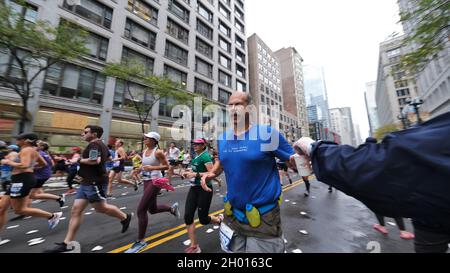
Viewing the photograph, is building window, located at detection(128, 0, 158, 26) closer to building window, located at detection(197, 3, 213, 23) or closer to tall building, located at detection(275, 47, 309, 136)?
building window, located at detection(197, 3, 213, 23)

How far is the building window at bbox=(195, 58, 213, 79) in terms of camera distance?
2914cm

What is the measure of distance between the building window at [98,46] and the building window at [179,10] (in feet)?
38.1

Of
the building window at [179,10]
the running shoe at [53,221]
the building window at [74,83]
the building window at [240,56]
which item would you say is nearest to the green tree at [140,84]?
the building window at [74,83]

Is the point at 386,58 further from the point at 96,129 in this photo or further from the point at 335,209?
Result: the point at 96,129

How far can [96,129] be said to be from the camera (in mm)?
4062

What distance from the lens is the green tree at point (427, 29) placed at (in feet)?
20.8

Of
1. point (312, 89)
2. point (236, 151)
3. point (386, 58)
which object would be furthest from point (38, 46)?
point (312, 89)

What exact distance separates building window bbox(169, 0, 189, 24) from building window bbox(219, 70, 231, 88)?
9821mm

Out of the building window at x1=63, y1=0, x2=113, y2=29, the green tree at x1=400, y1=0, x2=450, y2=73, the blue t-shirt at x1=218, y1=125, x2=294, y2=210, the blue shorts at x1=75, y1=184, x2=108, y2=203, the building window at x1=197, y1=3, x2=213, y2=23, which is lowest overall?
the blue shorts at x1=75, y1=184, x2=108, y2=203

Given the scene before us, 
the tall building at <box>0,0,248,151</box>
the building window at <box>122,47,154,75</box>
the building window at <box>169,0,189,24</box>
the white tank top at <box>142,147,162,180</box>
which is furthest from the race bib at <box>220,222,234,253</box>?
the building window at <box>169,0,189,24</box>

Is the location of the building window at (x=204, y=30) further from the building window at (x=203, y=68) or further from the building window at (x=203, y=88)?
the building window at (x=203, y=88)

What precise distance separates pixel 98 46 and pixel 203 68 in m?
15.2

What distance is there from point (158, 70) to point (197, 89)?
7179 mm
